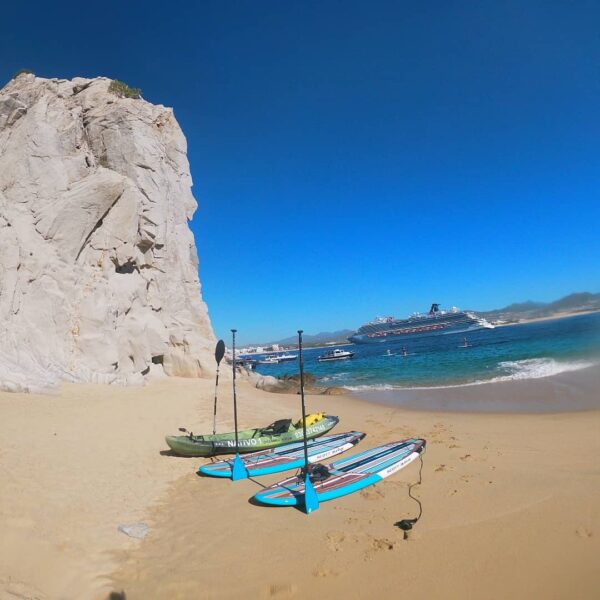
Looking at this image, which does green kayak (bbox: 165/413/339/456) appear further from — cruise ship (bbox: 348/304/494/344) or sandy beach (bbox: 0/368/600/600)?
cruise ship (bbox: 348/304/494/344)

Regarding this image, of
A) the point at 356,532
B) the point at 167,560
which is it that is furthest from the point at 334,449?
the point at 167,560

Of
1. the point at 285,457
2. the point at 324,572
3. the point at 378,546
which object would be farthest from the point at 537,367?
the point at 324,572

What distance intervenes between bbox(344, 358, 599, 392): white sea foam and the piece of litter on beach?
62.2 feet

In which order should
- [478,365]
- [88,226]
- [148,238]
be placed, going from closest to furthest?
[88,226], [148,238], [478,365]

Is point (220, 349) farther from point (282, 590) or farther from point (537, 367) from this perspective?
point (537, 367)

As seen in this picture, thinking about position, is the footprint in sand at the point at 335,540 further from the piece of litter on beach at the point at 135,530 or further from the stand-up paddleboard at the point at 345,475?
the piece of litter on beach at the point at 135,530

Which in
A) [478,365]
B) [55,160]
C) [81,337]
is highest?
[55,160]

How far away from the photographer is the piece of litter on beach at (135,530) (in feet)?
18.4

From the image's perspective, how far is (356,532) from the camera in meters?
5.36

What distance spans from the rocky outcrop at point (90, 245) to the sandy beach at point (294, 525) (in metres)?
7.95

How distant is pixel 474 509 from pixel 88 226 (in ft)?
71.9

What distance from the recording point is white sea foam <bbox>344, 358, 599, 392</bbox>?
72.5ft

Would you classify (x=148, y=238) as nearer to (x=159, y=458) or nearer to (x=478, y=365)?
(x=159, y=458)

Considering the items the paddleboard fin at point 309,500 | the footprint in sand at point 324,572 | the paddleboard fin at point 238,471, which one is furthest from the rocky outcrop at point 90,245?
the footprint in sand at point 324,572
